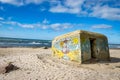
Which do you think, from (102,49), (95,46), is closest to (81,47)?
(95,46)

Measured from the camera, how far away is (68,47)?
13.5 metres

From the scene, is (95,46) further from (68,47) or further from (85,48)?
(68,47)

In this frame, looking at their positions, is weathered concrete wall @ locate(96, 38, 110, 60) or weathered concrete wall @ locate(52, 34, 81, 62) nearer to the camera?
weathered concrete wall @ locate(52, 34, 81, 62)

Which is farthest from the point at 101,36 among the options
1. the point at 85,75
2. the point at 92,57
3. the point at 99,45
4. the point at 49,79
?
the point at 49,79

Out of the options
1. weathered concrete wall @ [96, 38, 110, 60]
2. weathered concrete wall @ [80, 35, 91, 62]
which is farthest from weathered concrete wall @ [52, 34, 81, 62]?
weathered concrete wall @ [96, 38, 110, 60]

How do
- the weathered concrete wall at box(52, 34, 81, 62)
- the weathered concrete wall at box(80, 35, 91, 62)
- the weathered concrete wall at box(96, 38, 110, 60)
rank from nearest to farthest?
the weathered concrete wall at box(80, 35, 91, 62)
the weathered concrete wall at box(52, 34, 81, 62)
the weathered concrete wall at box(96, 38, 110, 60)

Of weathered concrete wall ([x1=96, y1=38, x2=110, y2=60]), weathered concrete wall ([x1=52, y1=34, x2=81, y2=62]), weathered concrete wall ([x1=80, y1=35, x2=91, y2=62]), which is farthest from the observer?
weathered concrete wall ([x1=96, y1=38, x2=110, y2=60])

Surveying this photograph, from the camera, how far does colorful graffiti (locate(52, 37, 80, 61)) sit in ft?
41.6

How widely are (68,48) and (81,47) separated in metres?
1.56

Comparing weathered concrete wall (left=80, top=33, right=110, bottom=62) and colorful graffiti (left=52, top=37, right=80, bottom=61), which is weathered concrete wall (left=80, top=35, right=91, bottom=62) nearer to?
weathered concrete wall (left=80, top=33, right=110, bottom=62)

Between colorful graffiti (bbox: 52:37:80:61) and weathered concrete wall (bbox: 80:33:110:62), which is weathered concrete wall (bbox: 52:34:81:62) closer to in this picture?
colorful graffiti (bbox: 52:37:80:61)

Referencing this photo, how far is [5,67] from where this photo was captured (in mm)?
9281

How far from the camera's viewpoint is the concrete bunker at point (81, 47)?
41.1 ft

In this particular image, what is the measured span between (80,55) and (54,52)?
4.35 metres
